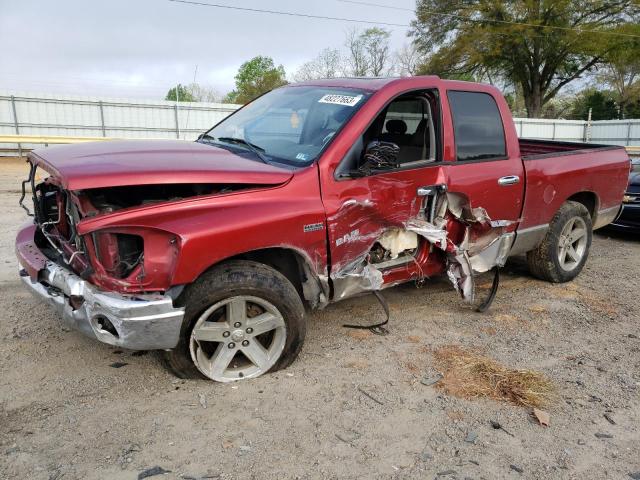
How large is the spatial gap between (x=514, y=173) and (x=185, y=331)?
313 cm

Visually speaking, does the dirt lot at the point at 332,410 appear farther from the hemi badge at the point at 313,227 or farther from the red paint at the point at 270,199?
the hemi badge at the point at 313,227

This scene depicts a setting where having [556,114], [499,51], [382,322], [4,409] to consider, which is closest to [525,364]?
[382,322]

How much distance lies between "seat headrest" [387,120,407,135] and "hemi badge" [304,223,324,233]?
143 cm

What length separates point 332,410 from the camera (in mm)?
3219

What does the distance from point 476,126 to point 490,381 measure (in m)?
2.12

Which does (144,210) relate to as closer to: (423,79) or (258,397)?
(258,397)

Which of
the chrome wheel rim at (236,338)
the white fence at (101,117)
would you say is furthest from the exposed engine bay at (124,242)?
the white fence at (101,117)

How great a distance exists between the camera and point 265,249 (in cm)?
348

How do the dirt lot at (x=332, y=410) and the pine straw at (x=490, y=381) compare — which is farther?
the pine straw at (x=490, y=381)

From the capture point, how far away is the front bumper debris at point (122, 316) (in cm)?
290

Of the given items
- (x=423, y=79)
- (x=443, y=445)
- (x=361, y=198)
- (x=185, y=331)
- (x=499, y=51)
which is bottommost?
(x=443, y=445)

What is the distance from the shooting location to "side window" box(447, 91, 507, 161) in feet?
14.3

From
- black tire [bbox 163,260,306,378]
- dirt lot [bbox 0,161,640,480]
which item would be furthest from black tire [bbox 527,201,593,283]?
black tire [bbox 163,260,306,378]

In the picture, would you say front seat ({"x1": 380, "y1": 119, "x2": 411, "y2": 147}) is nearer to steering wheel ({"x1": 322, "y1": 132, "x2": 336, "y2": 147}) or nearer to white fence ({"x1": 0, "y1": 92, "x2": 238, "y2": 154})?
steering wheel ({"x1": 322, "y1": 132, "x2": 336, "y2": 147})
